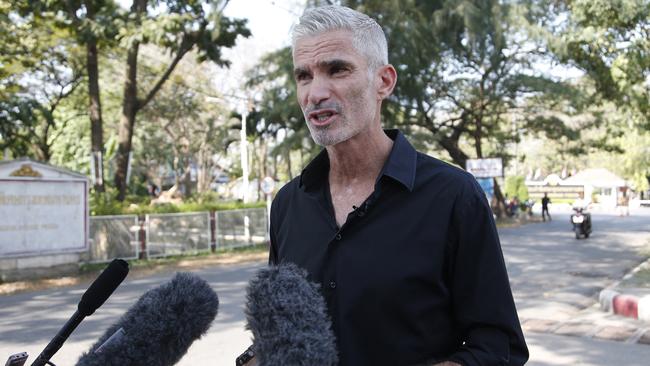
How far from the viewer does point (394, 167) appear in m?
1.68

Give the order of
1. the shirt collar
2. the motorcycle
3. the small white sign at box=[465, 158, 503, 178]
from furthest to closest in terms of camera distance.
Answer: the small white sign at box=[465, 158, 503, 178], the motorcycle, the shirt collar

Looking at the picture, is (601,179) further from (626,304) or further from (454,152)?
(626,304)

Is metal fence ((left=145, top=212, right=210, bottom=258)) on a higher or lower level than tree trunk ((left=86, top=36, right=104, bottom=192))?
lower

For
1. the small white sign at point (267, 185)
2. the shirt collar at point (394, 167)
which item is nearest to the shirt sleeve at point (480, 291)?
the shirt collar at point (394, 167)

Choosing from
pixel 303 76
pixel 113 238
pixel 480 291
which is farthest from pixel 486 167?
pixel 480 291

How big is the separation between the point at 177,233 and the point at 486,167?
1432cm

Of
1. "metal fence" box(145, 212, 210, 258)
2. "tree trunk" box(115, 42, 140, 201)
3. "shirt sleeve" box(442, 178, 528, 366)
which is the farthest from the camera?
"tree trunk" box(115, 42, 140, 201)

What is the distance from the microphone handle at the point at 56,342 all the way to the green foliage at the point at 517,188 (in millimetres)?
44755

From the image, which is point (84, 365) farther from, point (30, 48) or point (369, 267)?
point (30, 48)

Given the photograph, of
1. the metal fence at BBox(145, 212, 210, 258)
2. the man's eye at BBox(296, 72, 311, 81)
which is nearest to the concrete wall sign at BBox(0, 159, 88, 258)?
the metal fence at BBox(145, 212, 210, 258)

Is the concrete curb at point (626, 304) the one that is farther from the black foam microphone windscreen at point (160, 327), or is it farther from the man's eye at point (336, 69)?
the black foam microphone windscreen at point (160, 327)

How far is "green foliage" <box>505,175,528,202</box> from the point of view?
44375mm

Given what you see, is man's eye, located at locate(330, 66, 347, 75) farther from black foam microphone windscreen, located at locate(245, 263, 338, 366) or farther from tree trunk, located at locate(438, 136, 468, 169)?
tree trunk, located at locate(438, 136, 468, 169)

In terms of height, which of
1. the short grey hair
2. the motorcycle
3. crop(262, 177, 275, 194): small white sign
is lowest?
the motorcycle
